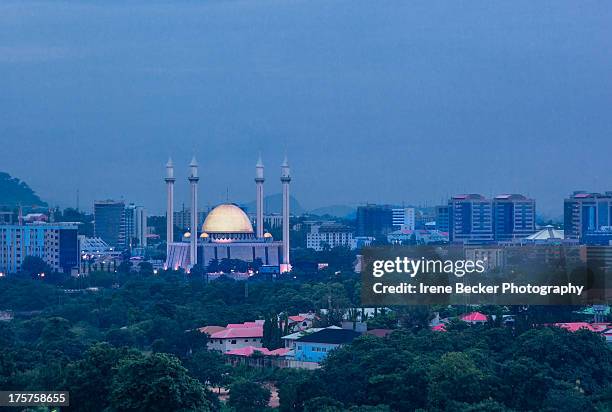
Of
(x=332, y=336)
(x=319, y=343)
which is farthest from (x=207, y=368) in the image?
(x=332, y=336)

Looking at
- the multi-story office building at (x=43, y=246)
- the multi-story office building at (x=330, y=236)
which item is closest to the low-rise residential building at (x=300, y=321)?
the multi-story office building at (x=43, y=246)

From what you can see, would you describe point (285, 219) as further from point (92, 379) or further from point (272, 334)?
point (92, 379)

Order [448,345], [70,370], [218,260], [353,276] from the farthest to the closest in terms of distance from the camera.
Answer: [218,260] → [353,276] → [448,345] → [70,370]

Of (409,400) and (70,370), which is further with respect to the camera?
(409,400)

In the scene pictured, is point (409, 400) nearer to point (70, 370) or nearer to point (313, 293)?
point (70, 370)

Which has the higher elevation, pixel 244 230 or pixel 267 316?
pixel 244 230

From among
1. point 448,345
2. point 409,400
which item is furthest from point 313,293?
point 409,400

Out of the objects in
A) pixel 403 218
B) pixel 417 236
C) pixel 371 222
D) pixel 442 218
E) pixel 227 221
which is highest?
pixel 403 218
